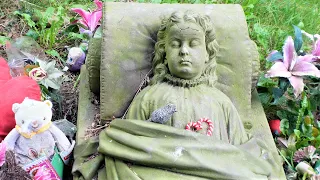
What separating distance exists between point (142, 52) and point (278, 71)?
91 centimetres

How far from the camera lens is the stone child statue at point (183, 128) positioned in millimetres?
2443

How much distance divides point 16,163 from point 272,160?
142cm

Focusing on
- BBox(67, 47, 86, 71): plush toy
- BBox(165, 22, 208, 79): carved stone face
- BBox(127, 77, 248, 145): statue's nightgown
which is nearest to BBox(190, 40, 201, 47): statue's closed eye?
BBox(165, 22, 208, 79): carved stone face

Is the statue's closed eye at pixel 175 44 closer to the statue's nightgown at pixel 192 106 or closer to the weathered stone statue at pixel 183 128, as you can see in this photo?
the weathered stone statue at pixel 183 128

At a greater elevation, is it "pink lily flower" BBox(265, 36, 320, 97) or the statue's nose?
the statue's nose

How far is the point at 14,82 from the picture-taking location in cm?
324

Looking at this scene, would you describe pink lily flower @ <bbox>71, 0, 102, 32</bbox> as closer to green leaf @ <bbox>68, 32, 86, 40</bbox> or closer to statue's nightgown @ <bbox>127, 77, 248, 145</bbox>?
green leaf @ <bbox>68, 32, 86, 40</bbox>

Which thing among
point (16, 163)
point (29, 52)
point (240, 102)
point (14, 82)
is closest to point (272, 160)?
point (240, 102)

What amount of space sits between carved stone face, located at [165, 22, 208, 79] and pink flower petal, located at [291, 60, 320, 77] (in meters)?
0.79

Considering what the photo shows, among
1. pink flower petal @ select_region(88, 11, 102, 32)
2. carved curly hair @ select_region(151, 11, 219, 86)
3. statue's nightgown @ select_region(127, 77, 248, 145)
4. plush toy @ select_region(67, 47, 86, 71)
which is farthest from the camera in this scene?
pink flower petal @ select_region(88, 11, 102, 32)

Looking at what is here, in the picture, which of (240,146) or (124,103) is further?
(124,103)

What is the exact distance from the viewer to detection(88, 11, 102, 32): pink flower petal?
4.15 m

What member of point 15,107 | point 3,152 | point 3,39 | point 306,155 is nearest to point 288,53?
point 306,155

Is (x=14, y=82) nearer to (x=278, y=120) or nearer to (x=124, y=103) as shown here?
(x=124, y=103)
